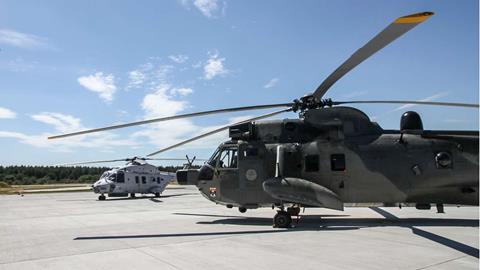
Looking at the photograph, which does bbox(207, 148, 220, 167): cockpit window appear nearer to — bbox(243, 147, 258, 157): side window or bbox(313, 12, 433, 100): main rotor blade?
bbox(243, 147, 258, 157): side window

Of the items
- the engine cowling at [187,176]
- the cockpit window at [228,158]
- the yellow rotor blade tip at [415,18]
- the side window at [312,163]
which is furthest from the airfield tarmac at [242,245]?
the yellow rotor blade tip at [415,18]

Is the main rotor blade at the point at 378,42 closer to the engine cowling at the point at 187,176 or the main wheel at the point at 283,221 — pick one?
the main wheel at the point at 283,221

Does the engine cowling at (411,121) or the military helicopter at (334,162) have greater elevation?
the engine cowling at (411,121)

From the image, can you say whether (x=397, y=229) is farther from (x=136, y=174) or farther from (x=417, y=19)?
(x=136, y=174)

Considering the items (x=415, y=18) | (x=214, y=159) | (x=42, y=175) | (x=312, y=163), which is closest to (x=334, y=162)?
(x=312, y=163)

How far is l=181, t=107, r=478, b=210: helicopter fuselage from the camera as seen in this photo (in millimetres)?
10523

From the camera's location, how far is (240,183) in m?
11.6

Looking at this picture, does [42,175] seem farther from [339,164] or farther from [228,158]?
[339,164]

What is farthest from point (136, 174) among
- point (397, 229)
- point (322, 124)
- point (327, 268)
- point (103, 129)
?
point (327, 268)

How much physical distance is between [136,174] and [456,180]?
21050 mm

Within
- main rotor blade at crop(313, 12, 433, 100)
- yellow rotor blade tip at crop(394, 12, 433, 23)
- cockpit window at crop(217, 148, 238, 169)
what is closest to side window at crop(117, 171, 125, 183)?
cockpit window at crop(217, 148, 238, 169)

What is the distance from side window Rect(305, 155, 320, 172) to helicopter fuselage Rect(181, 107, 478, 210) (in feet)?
0.09

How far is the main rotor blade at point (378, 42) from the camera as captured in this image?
6.12 m

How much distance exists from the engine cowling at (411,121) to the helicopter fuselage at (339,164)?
0.14 feet
